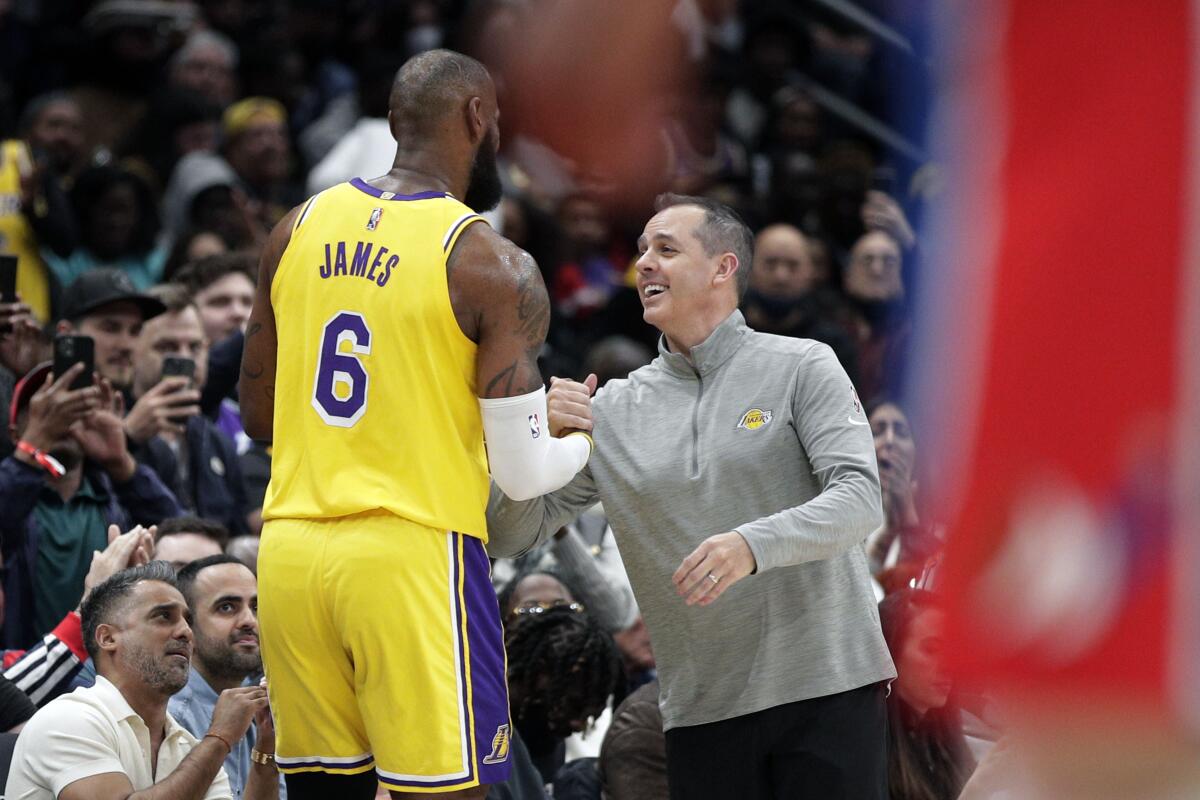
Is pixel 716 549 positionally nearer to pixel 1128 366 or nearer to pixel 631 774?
pixel 631 774

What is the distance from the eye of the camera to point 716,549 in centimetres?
369

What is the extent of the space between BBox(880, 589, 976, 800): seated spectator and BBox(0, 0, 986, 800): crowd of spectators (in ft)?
0.03

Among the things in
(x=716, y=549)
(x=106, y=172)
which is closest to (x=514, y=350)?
(x=716, y=549)

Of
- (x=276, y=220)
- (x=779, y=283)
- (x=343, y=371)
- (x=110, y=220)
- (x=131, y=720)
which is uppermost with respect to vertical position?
(x=276, y=220)

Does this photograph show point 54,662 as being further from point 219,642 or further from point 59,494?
point 59,494

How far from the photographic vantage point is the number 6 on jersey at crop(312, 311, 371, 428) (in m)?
3.60

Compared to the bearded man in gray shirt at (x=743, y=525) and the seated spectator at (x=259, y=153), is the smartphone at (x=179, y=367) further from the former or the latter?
the seated spectator at (x=259, y=153)

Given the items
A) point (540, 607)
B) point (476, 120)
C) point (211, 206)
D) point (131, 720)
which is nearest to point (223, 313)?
point (211, 206)

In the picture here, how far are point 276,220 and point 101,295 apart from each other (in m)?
3.07

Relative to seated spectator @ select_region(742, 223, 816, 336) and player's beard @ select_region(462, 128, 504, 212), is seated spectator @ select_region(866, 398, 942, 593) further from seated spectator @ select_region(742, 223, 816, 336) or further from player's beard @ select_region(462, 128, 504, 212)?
player's beard @ select_region(462, 128, 504, 212)

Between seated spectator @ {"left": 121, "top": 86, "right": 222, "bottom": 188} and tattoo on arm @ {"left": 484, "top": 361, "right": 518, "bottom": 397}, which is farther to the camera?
seated spectator @ {"left": 121, "top": 86, "right": 222, "bottom": 188}

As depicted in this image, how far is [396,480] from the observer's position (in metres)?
3.58

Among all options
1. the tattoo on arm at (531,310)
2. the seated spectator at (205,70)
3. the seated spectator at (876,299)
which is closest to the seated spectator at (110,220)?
the seated spectator at (205,70)

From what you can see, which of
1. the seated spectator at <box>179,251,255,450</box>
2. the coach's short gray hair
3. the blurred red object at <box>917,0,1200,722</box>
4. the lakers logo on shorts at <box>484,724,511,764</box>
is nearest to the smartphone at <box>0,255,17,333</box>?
the seated spectator at <box>179,251,255,450</box>
